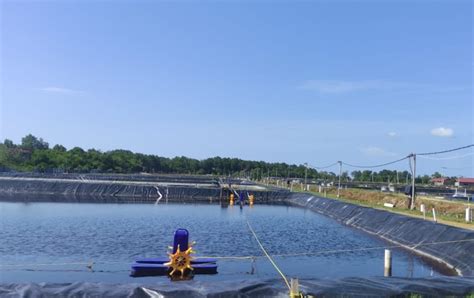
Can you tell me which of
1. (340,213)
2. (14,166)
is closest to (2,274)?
(340,213)

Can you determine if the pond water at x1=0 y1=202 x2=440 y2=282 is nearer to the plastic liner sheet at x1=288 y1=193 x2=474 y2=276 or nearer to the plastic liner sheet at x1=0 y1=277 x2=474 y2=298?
the plastic liner sheet at x1=288 y1=193 x2=474 y2=276

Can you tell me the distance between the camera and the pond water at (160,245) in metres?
14.6

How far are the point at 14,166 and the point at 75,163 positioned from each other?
1203cm

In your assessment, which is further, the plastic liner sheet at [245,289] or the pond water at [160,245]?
the pond water at [160,245]

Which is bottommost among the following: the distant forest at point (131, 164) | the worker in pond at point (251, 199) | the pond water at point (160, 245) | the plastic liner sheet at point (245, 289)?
the pond water at point (160, 245)

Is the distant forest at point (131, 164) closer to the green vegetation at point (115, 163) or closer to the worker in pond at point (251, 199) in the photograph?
the green vegetation at point (115, 163)

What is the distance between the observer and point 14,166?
82.6 metres

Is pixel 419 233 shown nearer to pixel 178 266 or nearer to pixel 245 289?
pixel 178 266

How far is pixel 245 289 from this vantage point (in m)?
9.10

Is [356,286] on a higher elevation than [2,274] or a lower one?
higher

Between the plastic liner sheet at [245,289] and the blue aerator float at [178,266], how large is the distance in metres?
4.55

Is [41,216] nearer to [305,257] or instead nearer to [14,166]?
[305,257]

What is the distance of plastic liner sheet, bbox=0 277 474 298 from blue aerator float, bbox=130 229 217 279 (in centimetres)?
455

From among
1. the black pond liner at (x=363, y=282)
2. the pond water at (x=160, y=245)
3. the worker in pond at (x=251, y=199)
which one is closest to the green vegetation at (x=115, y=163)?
the black pond liner at (x=363, y=282)
